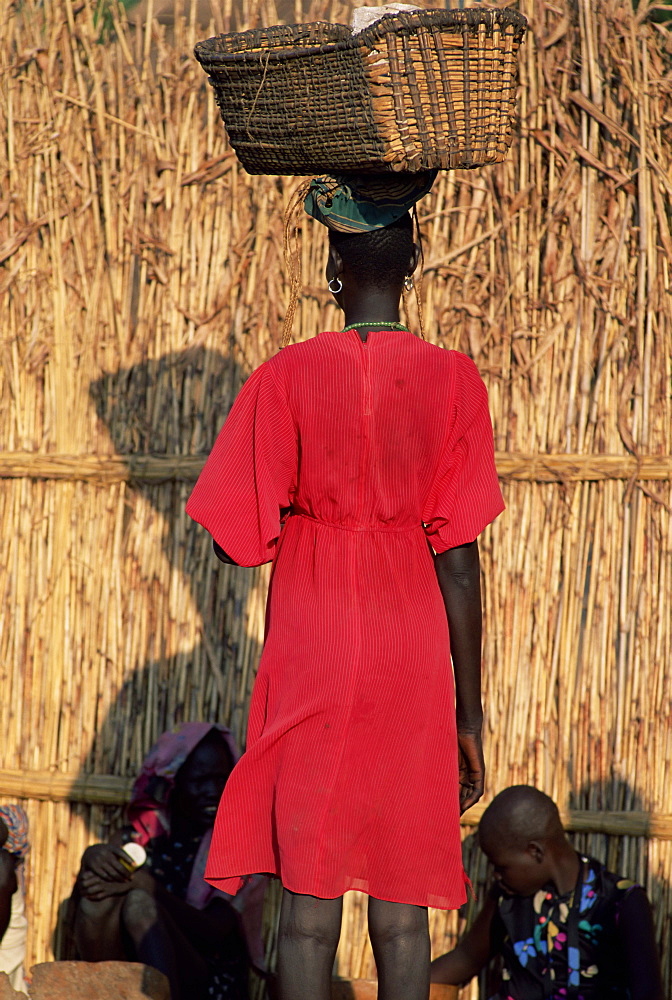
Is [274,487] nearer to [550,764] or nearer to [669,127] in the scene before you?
[550,764]

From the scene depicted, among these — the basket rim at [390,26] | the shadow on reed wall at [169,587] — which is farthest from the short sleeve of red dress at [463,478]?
the shadow on reed wall at [169,587]

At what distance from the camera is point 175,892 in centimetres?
438

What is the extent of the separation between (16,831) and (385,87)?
3.13 m

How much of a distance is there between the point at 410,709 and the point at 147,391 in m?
2.50

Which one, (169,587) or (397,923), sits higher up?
(169,587)

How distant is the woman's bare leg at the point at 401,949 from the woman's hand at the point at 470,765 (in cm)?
34

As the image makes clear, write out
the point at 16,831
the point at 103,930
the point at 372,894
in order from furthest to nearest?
1. the point at 16,831
2. the point at 103,930
3. the point at 372,894

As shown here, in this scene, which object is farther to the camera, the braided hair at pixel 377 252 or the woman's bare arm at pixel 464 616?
the woman's bare arm at pixel 464 616

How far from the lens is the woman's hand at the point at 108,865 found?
402cm

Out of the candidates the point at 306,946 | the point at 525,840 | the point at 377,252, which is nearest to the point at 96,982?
the point at 525,840

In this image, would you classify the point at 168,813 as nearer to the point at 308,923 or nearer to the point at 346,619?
the point at 308,923

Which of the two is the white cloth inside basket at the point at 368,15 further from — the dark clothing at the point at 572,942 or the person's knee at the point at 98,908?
the person's knee at the point at 98,908

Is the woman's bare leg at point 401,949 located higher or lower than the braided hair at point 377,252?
lower

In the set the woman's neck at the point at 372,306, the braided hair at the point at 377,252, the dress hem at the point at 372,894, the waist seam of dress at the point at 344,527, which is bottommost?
the dress hem at the point at 372,894
